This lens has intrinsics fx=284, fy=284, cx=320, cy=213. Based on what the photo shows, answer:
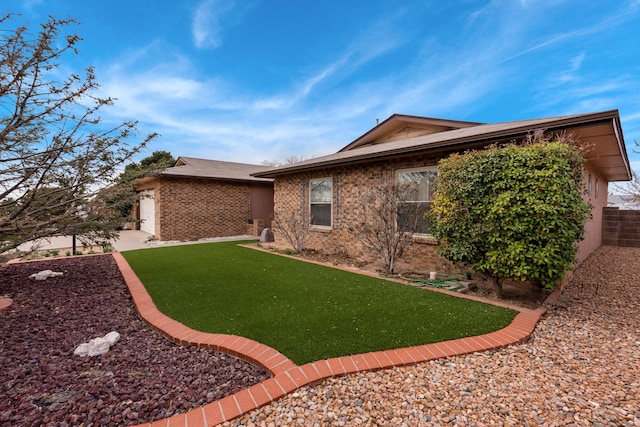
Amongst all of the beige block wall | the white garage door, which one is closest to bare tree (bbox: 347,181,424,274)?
the beige block wall

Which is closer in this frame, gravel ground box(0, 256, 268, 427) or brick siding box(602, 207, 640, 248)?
gravel ground box(0, 256, 268, 427)

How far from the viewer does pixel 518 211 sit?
4.15 metres

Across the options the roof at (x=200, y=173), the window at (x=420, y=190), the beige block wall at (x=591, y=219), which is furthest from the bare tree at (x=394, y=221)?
the roof at (x=200, y=173)

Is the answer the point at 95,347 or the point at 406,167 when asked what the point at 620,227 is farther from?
the point at 95,347

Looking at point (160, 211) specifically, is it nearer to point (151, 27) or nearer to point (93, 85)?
point (151, 27)

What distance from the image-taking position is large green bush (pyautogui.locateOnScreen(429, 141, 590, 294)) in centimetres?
398

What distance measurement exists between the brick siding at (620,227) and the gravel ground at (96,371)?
16.9m

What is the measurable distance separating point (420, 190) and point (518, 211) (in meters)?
2.68

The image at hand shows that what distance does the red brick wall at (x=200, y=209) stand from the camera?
12.3 meters

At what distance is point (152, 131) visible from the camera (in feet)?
14.9

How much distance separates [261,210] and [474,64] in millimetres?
11562

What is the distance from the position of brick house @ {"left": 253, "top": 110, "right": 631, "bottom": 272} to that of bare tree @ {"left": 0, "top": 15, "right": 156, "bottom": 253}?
5.33 meters

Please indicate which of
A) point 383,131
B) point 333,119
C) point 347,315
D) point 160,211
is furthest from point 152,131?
point 333,119

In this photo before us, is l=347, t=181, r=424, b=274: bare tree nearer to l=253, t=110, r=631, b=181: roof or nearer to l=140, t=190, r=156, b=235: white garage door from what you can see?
l=253, t=110, r=631, b=181: roof
